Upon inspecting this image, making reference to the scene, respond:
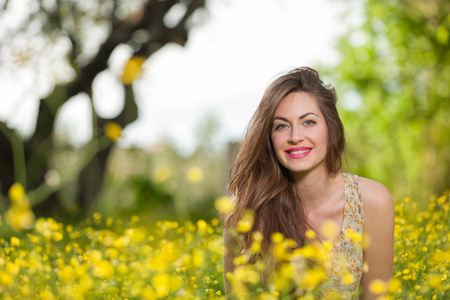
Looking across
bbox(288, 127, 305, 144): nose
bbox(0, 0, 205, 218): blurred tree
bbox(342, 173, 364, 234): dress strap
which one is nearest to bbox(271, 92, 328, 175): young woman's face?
bbox(288, 127, 305, 144): nose

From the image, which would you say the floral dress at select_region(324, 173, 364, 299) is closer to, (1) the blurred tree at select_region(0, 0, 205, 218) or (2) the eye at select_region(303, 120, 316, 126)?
(2) the eye at select_region(303, 120, 316, 126)

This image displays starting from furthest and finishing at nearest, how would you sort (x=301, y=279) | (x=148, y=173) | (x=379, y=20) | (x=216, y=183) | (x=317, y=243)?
1. (x=216, y=183)
2. (x=148, y=173)
3. (x=379, y=20)
4. (x=317, y=243)
5. (x=301, y=279)

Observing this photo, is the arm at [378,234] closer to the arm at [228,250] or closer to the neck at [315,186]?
the neck at [315,186]

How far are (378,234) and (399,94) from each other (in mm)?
7833

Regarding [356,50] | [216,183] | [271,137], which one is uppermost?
[356,50]

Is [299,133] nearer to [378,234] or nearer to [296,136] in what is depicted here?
[296,136]

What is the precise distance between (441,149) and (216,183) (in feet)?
25.4

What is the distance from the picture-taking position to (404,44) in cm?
960

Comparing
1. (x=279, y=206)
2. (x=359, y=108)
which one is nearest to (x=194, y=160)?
(x=359, y=108)

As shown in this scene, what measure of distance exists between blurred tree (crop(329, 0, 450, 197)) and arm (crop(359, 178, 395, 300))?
18.2 feet

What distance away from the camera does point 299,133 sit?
256 cm

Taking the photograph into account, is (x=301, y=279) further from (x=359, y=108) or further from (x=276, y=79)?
(x=359, y=108)

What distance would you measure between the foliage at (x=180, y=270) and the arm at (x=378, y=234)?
11 cm

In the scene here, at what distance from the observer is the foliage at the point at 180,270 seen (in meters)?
1.74
